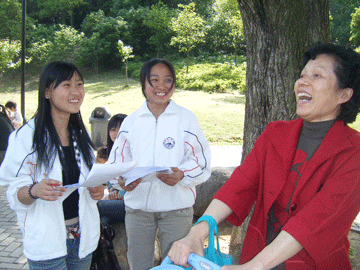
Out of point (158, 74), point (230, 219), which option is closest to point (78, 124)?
point (158, 74)

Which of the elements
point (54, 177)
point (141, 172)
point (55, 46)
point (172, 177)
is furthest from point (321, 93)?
point (55, 46)

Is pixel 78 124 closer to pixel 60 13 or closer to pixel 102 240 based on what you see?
pixel 102 240

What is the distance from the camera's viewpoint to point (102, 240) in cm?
286

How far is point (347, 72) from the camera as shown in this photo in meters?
1.58

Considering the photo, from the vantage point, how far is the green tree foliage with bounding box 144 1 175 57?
3088cm

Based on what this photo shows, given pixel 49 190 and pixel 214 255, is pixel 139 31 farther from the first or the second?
pixel 214 255

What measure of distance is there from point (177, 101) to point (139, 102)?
1994 millimetres

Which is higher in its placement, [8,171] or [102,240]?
[8,171]

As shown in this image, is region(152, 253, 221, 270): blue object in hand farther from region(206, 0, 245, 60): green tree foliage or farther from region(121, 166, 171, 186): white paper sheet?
region(206, 0, 245, 60): green tree foliage

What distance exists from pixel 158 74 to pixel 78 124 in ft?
2.52

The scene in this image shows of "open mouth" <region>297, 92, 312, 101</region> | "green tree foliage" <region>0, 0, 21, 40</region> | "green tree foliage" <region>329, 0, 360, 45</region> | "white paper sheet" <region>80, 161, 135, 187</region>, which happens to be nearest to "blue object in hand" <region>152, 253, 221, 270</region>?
"white paper sheet" <region>80, 161, 135, 187</region>

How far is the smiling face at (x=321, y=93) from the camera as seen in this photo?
1.58 metres

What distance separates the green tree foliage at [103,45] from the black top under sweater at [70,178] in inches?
1130

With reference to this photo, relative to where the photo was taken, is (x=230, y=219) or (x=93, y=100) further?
(x=93, y=100)
